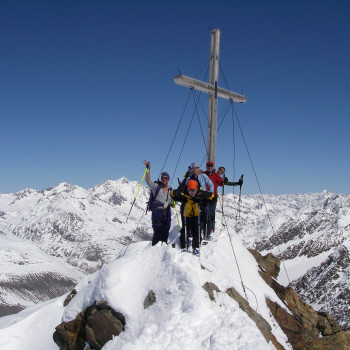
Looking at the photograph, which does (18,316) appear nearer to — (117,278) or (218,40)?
(117,278)

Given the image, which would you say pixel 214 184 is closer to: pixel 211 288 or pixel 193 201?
pixel 193 201

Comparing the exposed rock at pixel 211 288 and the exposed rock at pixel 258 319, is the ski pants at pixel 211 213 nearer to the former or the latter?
the exposed rock at pixel 258 319

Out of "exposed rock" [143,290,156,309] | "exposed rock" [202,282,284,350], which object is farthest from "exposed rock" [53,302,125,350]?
"exposed rock" [202,282,284,350]

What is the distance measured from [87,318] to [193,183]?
7.49 meters

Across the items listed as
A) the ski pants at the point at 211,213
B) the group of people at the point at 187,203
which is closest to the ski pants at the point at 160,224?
the group of people at the point at 187,203

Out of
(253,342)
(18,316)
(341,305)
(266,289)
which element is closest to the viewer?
(253,342)

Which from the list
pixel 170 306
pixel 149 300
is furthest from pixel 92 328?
pixel 170 306

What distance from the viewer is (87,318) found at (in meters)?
13.3

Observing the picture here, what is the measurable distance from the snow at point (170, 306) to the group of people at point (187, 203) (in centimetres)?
121

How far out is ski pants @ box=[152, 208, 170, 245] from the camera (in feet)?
56.5

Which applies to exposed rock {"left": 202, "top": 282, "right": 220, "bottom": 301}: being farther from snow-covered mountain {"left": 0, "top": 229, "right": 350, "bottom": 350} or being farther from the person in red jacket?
the person in red jacket

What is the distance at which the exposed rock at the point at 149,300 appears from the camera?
12635 millimetres

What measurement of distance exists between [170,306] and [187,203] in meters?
5.14

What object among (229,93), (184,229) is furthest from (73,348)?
(229,93)
